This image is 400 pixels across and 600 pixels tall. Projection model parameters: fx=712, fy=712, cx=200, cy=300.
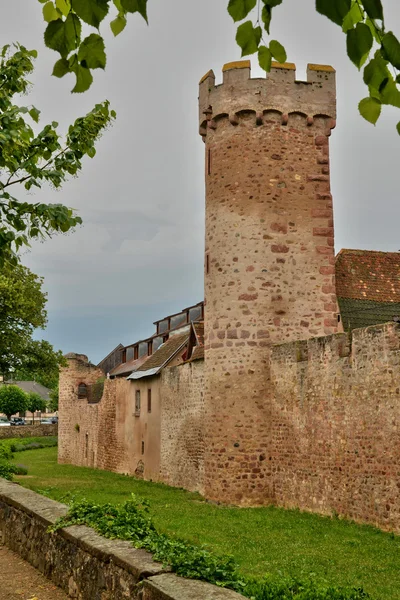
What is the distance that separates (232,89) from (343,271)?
245 inches

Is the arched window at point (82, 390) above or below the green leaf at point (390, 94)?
below

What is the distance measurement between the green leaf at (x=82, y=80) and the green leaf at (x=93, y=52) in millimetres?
53

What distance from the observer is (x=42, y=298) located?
30.4 metres

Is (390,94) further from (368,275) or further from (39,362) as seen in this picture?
(39,362)

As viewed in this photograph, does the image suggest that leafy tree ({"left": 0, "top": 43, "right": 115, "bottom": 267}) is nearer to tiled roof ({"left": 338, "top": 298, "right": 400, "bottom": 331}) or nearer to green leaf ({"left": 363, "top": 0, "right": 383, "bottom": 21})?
green leaf ({"left": 363, "top": 0, "right": 383, "bottom": 21})

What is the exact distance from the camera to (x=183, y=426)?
21.6m

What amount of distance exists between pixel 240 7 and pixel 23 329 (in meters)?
27.1

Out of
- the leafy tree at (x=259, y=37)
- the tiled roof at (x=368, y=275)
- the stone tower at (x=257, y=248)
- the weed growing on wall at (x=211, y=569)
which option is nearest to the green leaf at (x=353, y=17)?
the leafy tree at (x=259, y=37)

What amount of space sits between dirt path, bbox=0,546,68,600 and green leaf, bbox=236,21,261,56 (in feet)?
15.9

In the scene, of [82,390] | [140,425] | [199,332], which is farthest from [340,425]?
[82,390]

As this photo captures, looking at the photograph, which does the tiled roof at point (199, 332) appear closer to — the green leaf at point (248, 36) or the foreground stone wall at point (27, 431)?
the green leaf at point (248, 36)

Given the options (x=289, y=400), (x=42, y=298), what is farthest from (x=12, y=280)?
(x=289, y=400)

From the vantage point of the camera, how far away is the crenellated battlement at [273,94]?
17.6m

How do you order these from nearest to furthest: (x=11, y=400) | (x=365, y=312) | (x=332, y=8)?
(x=332, y=8) < (x=365, y=312) < (x=11, y=400)
